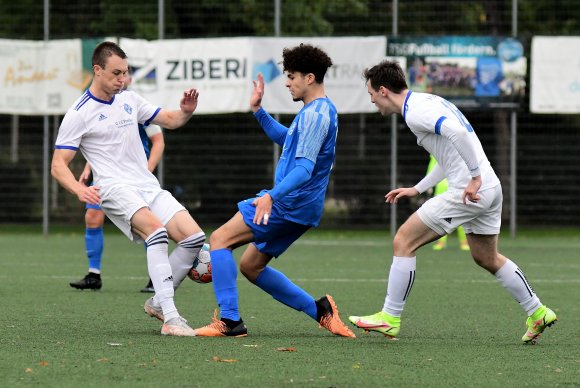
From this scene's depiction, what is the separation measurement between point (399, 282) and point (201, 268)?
1391mm

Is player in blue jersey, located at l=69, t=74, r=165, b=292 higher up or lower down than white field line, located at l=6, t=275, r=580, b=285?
higher up

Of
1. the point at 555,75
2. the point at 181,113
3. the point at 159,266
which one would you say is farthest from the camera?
the point at 555,75

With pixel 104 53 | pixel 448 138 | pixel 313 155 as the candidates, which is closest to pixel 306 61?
pixel 313 155

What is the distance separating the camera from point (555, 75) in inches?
872

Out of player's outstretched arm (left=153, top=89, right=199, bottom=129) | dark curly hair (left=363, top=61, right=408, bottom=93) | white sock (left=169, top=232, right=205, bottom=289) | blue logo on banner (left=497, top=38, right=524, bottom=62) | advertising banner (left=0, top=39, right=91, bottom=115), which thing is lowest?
white sock (left=169, top=232, right=205, bottom=289)

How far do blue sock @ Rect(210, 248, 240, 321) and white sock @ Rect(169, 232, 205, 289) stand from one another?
405 millimetres

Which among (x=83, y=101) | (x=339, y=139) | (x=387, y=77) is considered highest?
(x=339, y=139)

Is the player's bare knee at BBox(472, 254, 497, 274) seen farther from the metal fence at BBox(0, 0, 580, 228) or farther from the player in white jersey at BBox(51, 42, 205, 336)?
the metal fence at BBox(0, 0, 580, 228)

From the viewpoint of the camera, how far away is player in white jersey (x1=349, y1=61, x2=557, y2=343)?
8.12m

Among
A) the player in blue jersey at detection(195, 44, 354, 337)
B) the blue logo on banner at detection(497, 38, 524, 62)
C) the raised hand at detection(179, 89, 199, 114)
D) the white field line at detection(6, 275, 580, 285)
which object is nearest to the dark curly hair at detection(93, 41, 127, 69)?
the raised hand at detection(179, 89, 199, 114)

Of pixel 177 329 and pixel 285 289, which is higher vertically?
pixel 285 289

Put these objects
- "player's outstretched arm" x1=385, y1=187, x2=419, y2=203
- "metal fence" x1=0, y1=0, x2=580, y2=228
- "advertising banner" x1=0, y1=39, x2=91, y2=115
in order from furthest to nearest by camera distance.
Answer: "metal fence" x1=0, y1=0, x2=580, y2=228 → "advertising banner" x1=0, y1=39, x2=91, y2=115 → "player's outstretched arm" x1=385, y1=187, x2=419, y2=203

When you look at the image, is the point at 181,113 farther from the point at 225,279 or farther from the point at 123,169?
the point at 225,279

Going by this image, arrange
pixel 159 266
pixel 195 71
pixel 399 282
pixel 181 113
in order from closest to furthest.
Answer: pixel 399 282 → pixel 159 266 → pixel 181 113 → pixel 195 71
